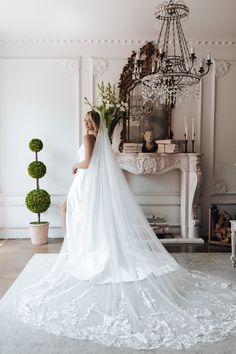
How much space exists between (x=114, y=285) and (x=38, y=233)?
236cm

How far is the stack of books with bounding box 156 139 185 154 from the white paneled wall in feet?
1.07

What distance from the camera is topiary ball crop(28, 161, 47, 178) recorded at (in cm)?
499

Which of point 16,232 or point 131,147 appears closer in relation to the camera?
point 131,147

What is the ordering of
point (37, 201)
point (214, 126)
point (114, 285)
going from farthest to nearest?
point (214, 126) → point (37, 201) → point (114, 285)

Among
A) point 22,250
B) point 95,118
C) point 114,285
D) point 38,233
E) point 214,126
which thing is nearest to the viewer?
point 114,285

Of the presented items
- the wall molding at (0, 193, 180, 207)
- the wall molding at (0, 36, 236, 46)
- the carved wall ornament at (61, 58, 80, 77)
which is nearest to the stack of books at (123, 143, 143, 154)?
the wall molding at (0, 193, 180, 207)

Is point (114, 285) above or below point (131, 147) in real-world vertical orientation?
below

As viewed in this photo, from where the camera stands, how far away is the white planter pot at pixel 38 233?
5.05 m

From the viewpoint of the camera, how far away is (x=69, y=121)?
17.7 ft

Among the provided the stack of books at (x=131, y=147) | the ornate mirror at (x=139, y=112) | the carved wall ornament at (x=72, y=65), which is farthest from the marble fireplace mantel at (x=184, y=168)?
the carved wall ornament at (x=72, y=65)

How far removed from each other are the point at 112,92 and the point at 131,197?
2.36 meters

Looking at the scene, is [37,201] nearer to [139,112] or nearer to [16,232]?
[16,232]

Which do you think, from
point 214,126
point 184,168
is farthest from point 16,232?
point 214,126

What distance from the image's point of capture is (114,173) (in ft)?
11.3
